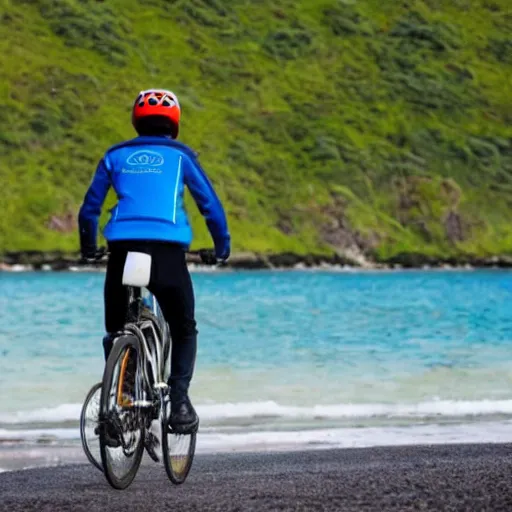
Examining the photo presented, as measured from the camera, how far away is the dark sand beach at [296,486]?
6254 millimetres

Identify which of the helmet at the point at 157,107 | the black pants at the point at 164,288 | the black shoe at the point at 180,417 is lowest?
the black shoe at the point at 180,417

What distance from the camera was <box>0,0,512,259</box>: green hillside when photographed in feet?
471

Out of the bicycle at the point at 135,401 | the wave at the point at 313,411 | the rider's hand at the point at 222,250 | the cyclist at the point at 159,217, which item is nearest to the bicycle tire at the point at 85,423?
the bicycle at the point at 135,401

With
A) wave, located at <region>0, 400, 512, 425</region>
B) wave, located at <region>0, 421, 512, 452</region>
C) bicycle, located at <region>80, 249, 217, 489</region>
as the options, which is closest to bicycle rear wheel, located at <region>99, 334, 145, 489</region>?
bicycle, located at <region>80, 249, 217, 489</region>

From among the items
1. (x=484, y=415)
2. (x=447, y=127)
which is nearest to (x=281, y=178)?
(x=447, y=127)

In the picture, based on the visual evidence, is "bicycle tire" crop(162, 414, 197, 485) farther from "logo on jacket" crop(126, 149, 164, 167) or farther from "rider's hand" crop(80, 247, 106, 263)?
"logo on jacket" crop(126, 149, 164, 167)

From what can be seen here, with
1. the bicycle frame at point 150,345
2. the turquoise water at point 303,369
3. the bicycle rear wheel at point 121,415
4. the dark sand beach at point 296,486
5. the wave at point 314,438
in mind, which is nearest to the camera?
the dark sand beach at point 296,486

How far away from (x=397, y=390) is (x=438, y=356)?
7706 mm

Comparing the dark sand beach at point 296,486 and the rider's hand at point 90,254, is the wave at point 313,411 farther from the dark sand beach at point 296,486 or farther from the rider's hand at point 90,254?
the rider's hand at point 90,254

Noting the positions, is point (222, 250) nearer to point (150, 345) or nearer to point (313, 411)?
point (150, 345)

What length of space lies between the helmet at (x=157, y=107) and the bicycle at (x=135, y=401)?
0.84 metres

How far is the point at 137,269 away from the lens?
7281mm

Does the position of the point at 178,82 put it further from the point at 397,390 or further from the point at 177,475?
the point at 177,475

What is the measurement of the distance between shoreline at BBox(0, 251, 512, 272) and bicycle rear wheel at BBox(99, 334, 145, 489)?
384 feet
